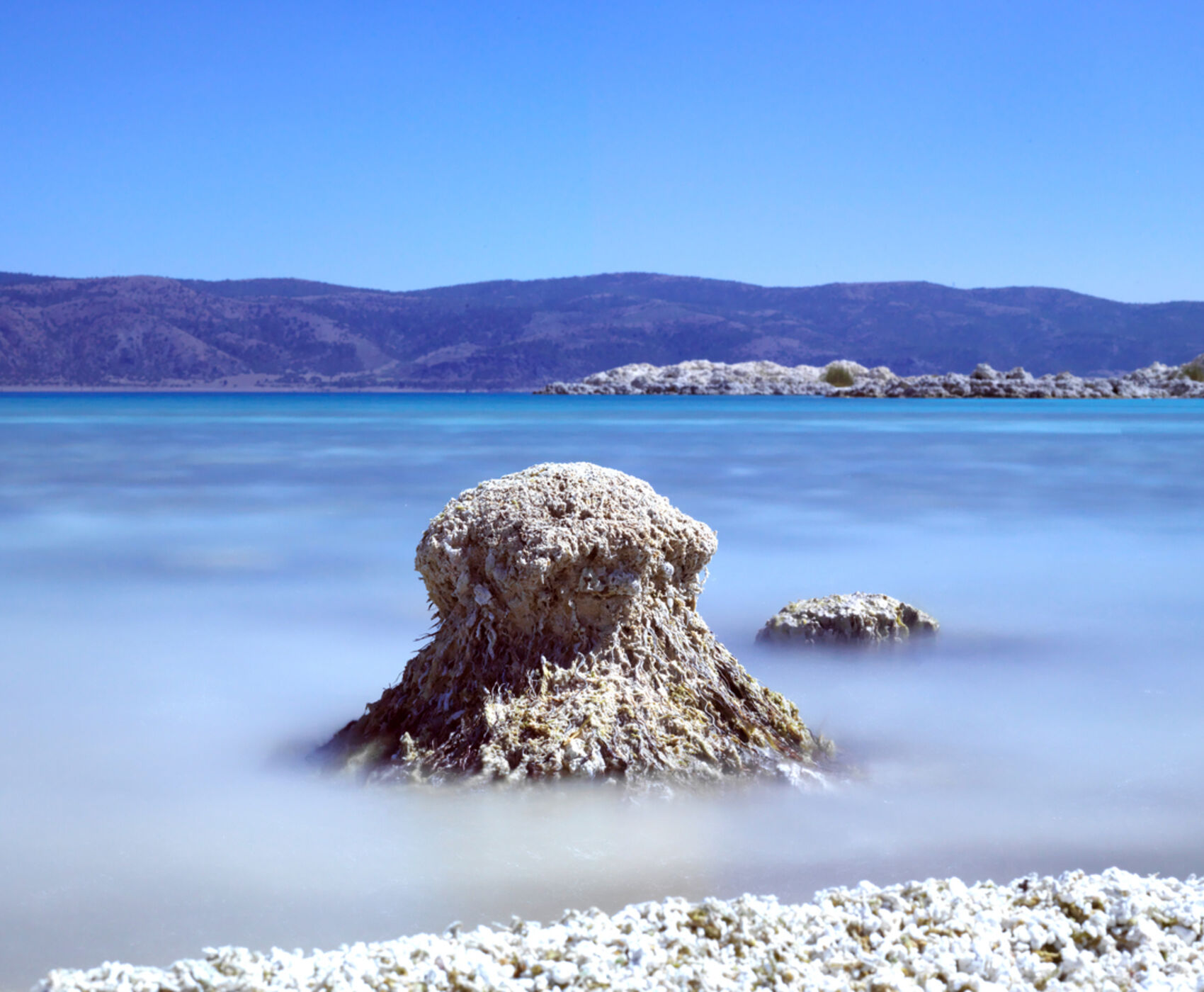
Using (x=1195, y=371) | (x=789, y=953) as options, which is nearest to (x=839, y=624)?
(x=789, y=953)

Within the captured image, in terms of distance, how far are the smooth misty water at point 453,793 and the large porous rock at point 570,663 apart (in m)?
0.18

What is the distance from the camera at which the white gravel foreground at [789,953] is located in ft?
7.03

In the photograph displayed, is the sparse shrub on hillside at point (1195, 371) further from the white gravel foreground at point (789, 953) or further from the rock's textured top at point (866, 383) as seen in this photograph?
the white gravel foreground at point (789, 953)

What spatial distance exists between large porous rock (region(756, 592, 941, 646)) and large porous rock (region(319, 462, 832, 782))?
158 cm

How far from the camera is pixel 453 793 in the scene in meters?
3.55

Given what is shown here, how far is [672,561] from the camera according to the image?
4.09m

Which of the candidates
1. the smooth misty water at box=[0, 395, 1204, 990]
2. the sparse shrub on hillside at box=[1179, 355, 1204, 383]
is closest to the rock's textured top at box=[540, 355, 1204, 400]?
the sparse shrub on hillside at box=[1179, 355, 1204, 383]

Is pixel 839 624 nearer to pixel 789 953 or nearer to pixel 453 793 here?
pixel 453 793

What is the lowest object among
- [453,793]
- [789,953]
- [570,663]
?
[453,793]

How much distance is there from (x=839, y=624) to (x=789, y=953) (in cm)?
366

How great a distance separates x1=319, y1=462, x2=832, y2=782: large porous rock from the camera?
3.69 metres

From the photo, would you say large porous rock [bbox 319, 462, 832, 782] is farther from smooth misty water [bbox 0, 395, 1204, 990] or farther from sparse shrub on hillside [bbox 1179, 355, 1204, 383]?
sparse shrub on hillside [bbox 1179, 355, 1204, 383]

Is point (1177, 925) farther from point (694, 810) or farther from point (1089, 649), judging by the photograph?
point (1089, 649)

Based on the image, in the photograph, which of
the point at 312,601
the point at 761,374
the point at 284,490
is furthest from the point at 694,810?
the point at 761,374
